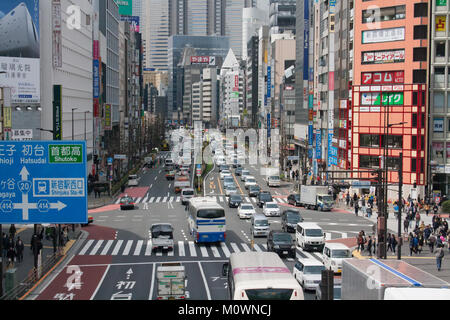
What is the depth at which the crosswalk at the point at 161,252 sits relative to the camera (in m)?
39.5

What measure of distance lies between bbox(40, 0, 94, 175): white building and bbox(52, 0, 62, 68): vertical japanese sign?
1.51 feet

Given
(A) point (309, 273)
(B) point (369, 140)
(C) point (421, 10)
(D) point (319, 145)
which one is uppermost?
(C) point (421, 10)

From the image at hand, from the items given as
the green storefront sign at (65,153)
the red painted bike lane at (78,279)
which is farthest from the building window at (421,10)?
the green storefront sign at (65,153)

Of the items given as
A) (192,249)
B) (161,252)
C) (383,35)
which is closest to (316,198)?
(383,35)

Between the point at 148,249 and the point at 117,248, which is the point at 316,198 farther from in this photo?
the point at 117,248

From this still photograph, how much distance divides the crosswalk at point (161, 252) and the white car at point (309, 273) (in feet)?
30.5

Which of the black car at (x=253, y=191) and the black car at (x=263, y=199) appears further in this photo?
the black car at (x=253, y=191)

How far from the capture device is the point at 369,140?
71125mm

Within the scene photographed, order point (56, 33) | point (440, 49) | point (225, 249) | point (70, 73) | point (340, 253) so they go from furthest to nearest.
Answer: point (70, 73) < point (56, 33) < point (440, 49) < point (225, 249) < point (340, 253)

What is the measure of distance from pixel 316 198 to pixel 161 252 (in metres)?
25.3

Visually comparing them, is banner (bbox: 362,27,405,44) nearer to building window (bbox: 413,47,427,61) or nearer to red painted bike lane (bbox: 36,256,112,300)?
building window (bbox: 413,47,427,61)

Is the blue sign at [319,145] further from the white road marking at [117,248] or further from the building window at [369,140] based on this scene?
the white road marking at [117,248]
